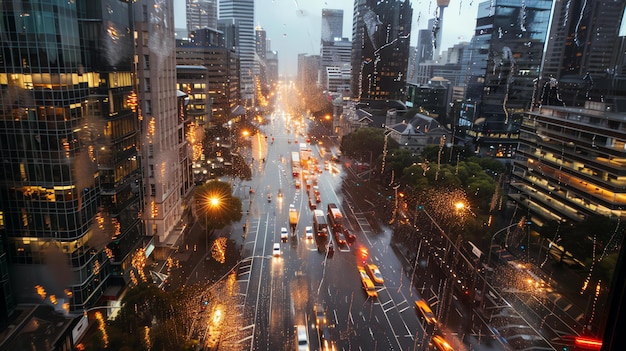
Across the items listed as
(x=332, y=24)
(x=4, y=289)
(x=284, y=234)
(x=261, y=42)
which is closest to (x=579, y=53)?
(x=284, y=234)

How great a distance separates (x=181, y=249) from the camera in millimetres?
17141

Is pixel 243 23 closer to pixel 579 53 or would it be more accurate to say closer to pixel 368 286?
pixel 579 53

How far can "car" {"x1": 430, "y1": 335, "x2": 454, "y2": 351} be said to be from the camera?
36.6 ft

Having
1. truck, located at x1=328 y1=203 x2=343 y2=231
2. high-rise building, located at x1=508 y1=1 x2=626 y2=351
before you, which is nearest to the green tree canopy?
truck, located at x1=328 y1=203 x2=343 y2=231

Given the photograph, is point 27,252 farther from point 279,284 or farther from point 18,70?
point 279,284

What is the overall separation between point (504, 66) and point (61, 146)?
36739 mm

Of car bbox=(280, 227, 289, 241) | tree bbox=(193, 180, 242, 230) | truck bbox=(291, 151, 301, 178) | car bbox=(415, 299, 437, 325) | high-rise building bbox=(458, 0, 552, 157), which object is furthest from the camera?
high-rise building bbox=(458, 0, 552, 157)

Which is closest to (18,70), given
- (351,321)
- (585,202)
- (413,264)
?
(351,321)

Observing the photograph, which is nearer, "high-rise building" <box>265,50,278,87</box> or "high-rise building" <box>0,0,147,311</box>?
"high-rise building" <box>0,0,147,311</box>

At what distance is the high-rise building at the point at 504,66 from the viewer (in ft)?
119

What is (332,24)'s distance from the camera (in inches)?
3457

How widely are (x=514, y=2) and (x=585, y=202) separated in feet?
89.2

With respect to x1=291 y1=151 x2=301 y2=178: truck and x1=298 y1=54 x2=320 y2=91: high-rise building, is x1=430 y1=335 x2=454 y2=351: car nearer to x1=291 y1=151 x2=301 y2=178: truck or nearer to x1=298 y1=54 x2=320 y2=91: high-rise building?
x1=291 y1=151 x2=301 y2=178: truck

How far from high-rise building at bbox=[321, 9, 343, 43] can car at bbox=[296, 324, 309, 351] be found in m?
79.2
